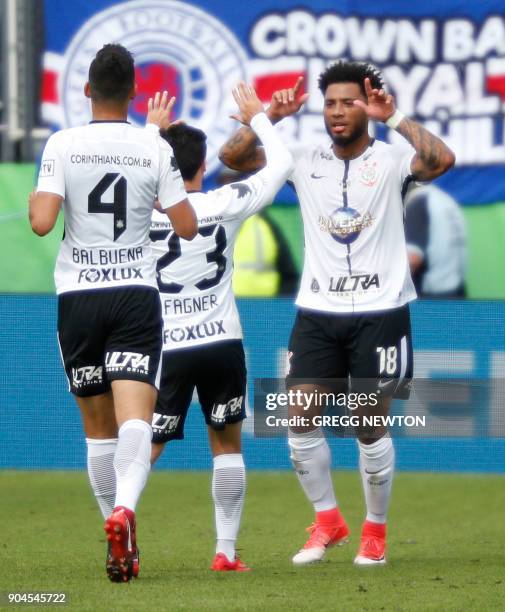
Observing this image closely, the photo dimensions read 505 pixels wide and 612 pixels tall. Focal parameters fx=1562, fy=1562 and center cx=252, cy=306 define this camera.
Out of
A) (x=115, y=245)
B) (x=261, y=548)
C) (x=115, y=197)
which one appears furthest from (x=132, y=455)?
(x=261, y=548)

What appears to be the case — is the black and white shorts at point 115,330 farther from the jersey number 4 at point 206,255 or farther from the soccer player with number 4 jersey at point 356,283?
the soccer player with number 4 jersey at point 356,283

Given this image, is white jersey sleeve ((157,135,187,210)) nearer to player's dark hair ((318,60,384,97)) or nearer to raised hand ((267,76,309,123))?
raised hand ((267,76,309,123))

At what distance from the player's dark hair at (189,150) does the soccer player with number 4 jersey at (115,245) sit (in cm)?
77

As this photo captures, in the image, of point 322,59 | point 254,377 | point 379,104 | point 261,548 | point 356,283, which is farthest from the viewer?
point 322,59

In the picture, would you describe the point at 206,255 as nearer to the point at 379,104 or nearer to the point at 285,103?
the point at 285,103

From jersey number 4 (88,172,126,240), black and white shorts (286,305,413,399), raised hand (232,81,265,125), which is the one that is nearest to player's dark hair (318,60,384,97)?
raised hand (232,81,265,125)

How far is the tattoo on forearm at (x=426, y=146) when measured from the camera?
6.71 meters

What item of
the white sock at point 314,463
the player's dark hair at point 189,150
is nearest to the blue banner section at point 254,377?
the white sock at point 314,463

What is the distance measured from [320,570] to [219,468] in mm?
610

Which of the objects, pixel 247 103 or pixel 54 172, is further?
pixel 247 103

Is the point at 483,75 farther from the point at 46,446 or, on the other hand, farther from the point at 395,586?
the point at 395,586

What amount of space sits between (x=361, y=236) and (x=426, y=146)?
50cm

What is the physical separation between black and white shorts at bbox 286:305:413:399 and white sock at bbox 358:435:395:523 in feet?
0.81

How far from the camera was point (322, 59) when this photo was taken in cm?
1234
